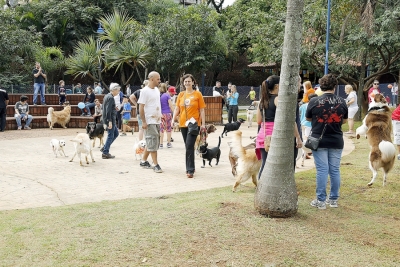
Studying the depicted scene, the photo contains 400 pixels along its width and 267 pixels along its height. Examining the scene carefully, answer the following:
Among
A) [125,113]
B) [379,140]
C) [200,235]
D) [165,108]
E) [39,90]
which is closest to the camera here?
[200,235]

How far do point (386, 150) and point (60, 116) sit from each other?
14791 millimetres

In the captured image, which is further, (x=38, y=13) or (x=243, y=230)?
(x=38, y=13)

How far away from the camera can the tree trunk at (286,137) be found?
525cm

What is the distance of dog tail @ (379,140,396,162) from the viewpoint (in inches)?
286

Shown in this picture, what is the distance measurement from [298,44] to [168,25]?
66.3ft

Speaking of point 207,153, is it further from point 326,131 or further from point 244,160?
point 326,131

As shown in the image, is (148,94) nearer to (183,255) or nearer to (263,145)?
(263,145)

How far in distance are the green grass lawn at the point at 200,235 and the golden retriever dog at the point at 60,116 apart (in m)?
13.2

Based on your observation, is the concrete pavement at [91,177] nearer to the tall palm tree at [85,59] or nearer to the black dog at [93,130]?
the black dog at [93,130]

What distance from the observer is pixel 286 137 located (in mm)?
5344

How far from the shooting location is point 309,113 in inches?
230

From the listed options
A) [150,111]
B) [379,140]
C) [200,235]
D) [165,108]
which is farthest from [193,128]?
[165,108]

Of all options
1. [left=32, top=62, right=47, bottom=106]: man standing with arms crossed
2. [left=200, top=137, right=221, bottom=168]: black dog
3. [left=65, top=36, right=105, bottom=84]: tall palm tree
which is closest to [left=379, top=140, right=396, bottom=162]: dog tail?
[left=200, top=137, right=221, bottom=168]: black dog

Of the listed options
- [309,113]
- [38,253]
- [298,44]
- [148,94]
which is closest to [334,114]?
[309,113]
